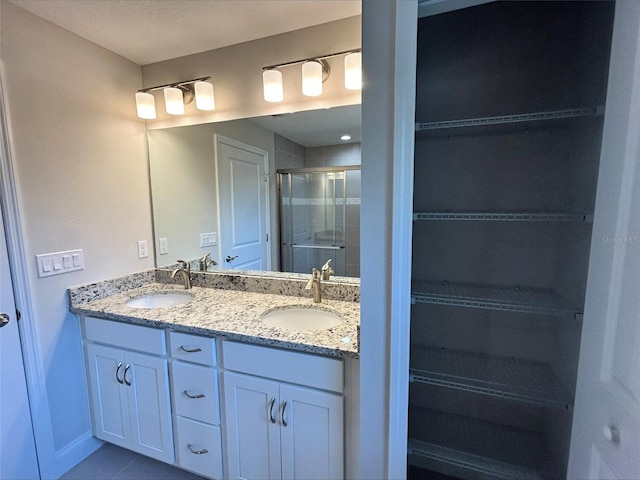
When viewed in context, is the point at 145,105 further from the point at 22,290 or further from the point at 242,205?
the point at 22,290

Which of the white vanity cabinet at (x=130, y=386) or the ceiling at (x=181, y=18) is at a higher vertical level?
the ceiling at (x=181, y=18)

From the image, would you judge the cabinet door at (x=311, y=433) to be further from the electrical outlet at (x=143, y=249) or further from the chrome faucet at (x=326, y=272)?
the electrical outlet at (x=143, y=249)

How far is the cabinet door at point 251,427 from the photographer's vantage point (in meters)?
1.25

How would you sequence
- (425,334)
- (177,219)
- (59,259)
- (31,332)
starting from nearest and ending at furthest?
(425,334), (31,332), (59,259), (177,219)

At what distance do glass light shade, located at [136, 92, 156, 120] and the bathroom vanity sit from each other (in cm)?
113

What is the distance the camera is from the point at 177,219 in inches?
81.1

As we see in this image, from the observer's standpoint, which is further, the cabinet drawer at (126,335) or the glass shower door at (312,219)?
the glass shower door at (312,219)

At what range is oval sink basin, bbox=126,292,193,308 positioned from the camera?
1870mm

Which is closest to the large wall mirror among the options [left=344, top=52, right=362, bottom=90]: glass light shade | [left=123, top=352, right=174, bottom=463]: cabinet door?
[left=344, top=52, right=362, bottom=90]: glass light shade

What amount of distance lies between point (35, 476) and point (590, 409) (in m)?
2.47

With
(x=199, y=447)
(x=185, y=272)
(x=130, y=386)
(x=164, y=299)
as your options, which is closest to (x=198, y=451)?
(x=199, y=447)

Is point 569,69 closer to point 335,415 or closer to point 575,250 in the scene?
point 575,250

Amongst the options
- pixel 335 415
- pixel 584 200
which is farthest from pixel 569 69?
pixel 335 415

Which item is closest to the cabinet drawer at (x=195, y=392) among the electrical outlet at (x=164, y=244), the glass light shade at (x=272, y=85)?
the electrical outlet at (x=164, y=244)
